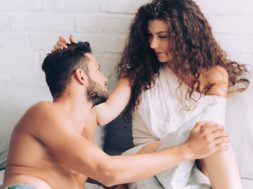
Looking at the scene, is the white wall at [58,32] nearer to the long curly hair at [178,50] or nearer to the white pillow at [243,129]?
the long curly hair at [178,50]

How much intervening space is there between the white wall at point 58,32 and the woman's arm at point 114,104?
0.22 meters

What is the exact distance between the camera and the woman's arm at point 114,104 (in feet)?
5.27

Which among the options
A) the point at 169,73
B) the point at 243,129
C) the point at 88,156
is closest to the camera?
the point at 88,156

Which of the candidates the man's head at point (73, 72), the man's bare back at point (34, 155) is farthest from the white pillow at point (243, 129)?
the man's bare back at point (34, 155)

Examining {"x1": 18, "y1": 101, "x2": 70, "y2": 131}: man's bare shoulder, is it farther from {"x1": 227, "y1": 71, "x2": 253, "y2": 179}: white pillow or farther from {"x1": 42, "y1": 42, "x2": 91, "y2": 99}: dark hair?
{"x1": 227, "y1": 71, "x2": 253, "y2": 179}: white pillow

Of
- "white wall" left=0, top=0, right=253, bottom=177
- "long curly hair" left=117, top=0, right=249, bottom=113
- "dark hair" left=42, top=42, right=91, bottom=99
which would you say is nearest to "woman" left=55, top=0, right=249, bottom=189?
"long curly hair" left=117, top=0, right=249, bottom=113

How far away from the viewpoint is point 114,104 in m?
1.63

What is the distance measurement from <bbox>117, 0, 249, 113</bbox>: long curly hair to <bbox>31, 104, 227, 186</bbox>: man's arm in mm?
447

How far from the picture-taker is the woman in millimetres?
1577

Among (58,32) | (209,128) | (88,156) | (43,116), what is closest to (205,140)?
(209,128)

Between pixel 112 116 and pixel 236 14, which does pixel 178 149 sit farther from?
pixel 236 14

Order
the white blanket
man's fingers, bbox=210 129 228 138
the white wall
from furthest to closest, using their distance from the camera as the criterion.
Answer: the white wall < the white blanket < man's fingers, bbox=210 129 228 138

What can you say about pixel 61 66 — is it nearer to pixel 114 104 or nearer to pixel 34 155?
pixel 34 155

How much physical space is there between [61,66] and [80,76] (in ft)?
0.20
